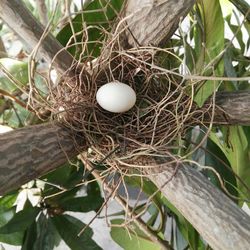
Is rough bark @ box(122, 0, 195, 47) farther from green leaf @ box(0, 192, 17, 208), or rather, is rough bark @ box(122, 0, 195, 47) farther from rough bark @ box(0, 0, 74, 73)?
green leaf @ box(0, 192, 17, 208)

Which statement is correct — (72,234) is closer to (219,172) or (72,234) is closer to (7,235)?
(7,235)

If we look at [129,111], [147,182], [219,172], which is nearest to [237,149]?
[219,172]

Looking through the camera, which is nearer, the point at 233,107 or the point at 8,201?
the point at 233,107

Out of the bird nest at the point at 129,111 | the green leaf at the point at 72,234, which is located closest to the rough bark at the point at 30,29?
the bird nest at the point at 129,111

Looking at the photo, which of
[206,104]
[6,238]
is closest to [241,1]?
[206,104]

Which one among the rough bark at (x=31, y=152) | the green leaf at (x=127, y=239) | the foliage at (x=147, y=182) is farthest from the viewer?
the green leaf at (x=127, y=239)

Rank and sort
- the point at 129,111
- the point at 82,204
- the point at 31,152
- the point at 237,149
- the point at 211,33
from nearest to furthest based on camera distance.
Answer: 1. the point at 31,152
2. the point at 129,111
3. the point at 211,33
4. the point at 237,149
5. the point at 82,204

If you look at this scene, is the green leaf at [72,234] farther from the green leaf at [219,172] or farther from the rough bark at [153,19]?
the rough bark at [153,19]
